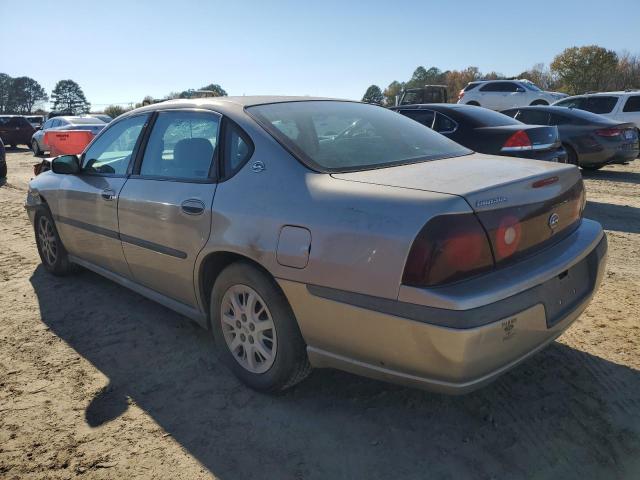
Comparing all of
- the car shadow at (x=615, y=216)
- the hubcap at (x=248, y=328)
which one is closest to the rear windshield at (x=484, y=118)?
the car shadow at (x=615, y=216)

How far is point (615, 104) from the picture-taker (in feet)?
42.5

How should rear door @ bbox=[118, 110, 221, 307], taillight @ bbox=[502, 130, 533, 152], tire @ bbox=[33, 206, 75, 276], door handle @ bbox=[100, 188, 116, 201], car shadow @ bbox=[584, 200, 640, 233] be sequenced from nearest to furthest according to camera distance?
rear door @ bbox=[118, 110, 221, 307]
door handle @ bbox=[100, 188, 116, 201]
tire @ bbox=[33, 206, 75, 276]
car shadow @ bbox=[584, 200, 640, 233]
taillight @ bbox=[502, 130, 533, 152]

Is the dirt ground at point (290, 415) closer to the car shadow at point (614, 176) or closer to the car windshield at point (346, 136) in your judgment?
the car windshield at point (346, 136)

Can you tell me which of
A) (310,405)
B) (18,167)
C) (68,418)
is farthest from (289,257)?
(18,167)

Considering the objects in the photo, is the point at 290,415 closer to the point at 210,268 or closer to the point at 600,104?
the point at 210,268

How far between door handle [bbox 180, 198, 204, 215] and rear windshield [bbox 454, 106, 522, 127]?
4.82 m

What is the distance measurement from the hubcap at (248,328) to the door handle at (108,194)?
1.33 meters

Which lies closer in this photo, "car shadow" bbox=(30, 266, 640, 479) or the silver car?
the silver car

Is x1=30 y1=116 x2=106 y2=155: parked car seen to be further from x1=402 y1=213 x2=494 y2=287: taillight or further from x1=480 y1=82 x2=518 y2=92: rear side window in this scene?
x1=402 y1=213 x2=494 y2=287: taillight

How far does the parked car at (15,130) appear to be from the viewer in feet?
75.8

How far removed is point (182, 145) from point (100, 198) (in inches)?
37.2

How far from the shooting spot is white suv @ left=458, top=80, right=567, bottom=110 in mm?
19484

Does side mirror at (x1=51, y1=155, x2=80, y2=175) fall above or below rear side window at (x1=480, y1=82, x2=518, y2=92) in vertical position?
below

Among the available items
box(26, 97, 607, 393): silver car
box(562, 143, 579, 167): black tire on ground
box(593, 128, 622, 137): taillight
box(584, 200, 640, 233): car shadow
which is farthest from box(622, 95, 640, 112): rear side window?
box(26, 97, 607, 393): silver car
